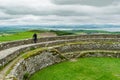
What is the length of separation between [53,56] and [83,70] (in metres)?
4.61

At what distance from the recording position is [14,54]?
20094mm

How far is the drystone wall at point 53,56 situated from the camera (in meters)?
18.3

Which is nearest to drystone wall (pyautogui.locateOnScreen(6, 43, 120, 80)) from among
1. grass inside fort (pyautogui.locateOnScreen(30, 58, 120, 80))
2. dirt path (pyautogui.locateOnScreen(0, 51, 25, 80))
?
dirt path (pyautogui.locateOnScreen(0, 51, 25, 80))

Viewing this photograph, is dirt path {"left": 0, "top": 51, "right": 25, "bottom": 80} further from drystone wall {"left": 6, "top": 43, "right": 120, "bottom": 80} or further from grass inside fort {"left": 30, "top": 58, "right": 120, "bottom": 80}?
grass inside fort {"left": 30, "top": 58, "right": 120, "bottom": 80}

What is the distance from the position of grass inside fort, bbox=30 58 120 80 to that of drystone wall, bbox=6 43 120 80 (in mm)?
719

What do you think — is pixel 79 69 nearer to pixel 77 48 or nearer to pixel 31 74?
pixel 31 74

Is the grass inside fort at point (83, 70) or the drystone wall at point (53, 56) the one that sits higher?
the drystone wall at point (53, 56)

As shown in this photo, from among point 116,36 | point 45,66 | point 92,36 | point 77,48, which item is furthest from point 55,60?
point 116,36

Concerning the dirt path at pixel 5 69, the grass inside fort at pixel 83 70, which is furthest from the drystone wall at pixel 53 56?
the grass inside fort at pixel 83 70

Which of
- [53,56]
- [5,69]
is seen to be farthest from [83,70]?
[5,69]

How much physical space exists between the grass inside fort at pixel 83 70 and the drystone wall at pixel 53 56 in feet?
2.36

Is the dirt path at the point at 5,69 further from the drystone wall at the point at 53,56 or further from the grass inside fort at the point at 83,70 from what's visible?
the grass inside fort at the point at 83,70

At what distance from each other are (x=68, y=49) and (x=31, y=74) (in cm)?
980

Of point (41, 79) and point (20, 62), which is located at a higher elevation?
point (20, 62)
